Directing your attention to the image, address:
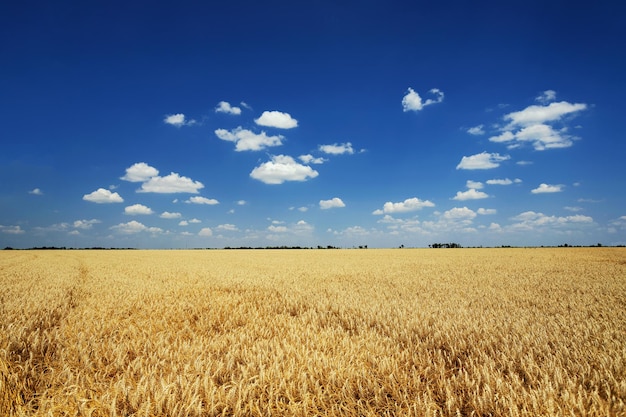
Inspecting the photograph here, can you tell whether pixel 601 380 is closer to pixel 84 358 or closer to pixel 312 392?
pixel 312 392

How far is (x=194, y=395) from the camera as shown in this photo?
2881 mm

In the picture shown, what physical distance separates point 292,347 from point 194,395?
4.77 feet

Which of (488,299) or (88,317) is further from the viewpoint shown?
(488,299)

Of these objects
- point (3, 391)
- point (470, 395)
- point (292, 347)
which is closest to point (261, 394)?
point (292, 347)

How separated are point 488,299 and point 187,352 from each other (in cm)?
733

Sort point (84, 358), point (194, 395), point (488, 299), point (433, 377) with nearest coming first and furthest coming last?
point (194, 395) < point (433, 377) < point (84, 358) < point (488, 299)

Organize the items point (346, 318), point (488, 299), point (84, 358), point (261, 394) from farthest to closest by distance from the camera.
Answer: point (488, 299) → point (346, 318) → point (84, 358) → point (261, 394)

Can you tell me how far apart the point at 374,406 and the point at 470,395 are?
0.88 meters

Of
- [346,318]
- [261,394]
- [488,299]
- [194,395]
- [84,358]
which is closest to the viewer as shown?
[194,395]

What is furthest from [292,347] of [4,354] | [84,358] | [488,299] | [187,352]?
[488,299]

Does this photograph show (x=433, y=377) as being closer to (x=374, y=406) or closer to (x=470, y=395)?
(x=470, y=395)

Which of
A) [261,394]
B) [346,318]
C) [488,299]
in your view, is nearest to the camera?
[261,394]

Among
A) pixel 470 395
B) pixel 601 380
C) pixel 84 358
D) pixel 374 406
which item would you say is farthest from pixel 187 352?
pixel 601 380

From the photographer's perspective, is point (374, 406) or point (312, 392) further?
point (312, 392)
